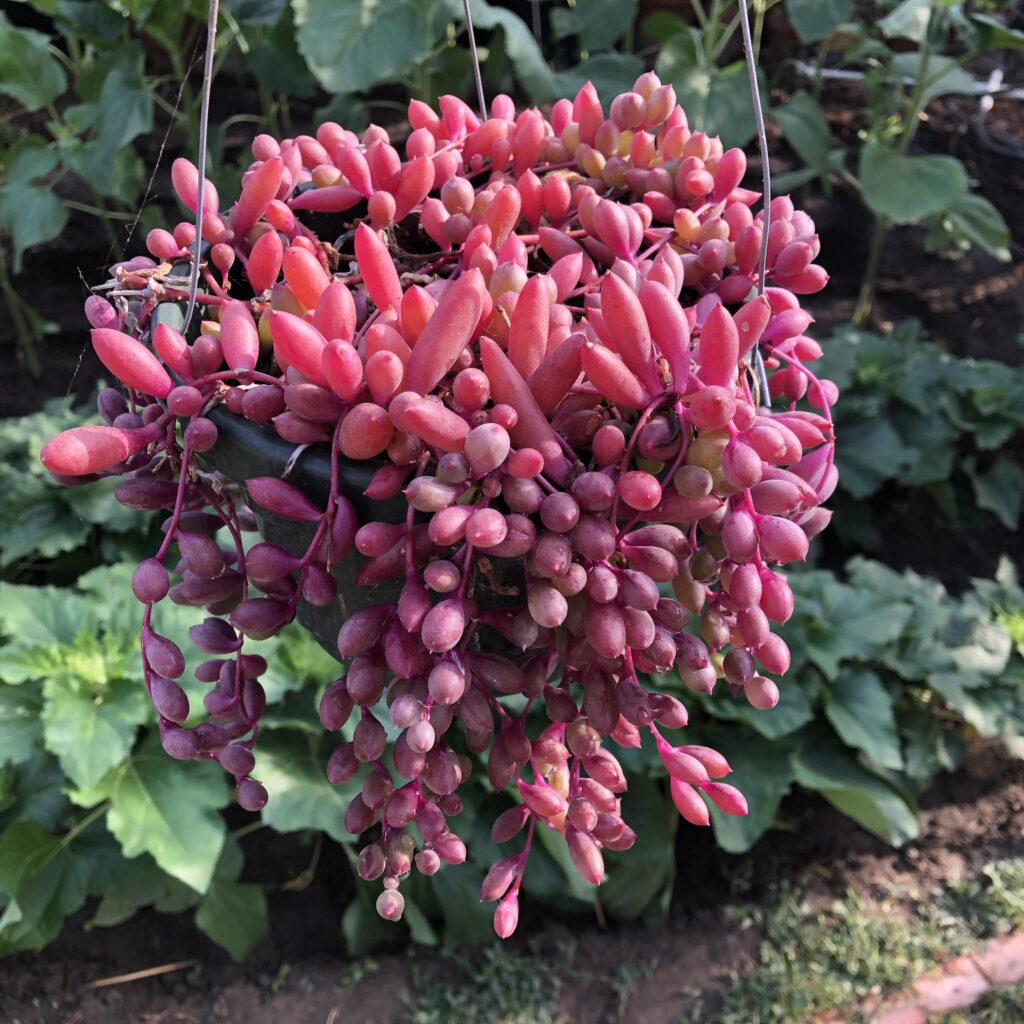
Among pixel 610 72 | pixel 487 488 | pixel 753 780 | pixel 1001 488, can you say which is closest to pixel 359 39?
pixel 610 72

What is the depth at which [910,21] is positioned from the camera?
2.28 metres

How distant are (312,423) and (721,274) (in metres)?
0.28

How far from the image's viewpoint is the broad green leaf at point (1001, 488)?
7.12 feet

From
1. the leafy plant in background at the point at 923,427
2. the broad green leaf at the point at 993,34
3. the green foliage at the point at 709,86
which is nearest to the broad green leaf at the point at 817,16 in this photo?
the green foliage at the point at 709,86

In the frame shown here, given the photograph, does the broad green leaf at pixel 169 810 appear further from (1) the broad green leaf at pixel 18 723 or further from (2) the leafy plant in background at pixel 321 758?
(1) the broad green leaf at pixel 18 723

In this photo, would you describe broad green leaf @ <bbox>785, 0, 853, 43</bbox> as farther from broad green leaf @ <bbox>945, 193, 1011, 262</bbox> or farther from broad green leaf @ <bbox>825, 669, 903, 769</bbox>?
broad green leaf @ <bbox>825, 669, 903, 769</bbox>

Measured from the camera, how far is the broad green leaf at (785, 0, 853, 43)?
7.36 ft

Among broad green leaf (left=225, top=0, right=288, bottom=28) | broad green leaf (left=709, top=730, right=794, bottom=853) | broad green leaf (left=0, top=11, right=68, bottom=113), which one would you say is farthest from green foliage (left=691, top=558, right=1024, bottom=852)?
broad green leaf (left=0, top=11, right=68, bottom=113)

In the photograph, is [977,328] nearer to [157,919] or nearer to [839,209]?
[839,209]

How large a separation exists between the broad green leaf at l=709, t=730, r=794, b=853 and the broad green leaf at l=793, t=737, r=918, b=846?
3 centimetres

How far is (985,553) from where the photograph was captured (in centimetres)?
225

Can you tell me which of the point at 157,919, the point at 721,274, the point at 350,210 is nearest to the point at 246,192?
the point at 350,210

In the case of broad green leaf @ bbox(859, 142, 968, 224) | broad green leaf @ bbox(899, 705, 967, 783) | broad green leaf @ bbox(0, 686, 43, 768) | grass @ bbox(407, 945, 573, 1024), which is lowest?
grass @ bbox(407, 945, 573, 1024)

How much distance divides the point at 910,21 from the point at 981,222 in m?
0.49
